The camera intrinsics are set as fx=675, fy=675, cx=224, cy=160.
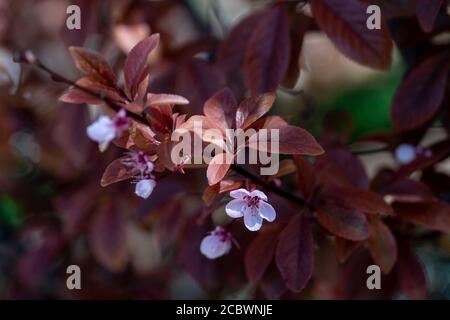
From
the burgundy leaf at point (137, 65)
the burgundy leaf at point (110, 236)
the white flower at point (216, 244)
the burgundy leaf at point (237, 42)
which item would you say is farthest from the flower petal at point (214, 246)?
the burgundy leaf at point (110, 236)

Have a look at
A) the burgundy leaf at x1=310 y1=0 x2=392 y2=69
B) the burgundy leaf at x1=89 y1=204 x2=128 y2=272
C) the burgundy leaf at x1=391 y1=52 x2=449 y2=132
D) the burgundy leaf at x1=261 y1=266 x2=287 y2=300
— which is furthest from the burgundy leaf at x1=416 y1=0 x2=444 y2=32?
the burgundy leaf at x1=89 y1=204 x2=128 y2=272

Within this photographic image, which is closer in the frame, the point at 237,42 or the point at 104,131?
the point at 104,131

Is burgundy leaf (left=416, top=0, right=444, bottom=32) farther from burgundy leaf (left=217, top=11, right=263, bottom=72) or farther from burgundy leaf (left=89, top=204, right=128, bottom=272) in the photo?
burgundy leaf (left=89, top=204, right=128, bottom=272)

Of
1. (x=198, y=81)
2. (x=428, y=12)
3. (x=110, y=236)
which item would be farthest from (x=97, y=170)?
(x=428, y=12)

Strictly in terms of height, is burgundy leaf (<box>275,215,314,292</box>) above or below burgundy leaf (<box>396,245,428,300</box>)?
above

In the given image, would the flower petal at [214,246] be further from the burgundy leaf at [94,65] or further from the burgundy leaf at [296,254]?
the burgundy leaf at [94,65]

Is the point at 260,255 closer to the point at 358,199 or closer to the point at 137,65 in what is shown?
the point at 358,199
